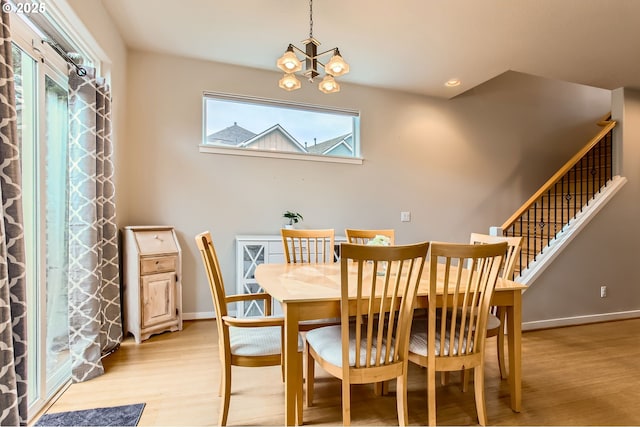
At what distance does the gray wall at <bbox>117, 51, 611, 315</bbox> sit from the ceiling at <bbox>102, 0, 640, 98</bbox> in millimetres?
406

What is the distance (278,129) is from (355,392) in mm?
2802

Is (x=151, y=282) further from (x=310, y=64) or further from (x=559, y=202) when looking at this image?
(x=559, y=202)

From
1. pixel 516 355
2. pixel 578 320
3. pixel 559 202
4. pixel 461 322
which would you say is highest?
pixel 559 202

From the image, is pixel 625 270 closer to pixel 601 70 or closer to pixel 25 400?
pixel 601 70

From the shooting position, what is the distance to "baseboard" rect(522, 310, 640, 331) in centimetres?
329

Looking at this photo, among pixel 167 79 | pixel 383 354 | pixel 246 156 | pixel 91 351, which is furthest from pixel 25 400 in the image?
pixel 167 79

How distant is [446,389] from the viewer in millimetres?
2107

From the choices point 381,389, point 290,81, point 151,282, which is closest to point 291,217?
point 151,282

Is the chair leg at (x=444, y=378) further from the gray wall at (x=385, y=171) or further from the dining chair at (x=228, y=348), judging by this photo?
the gray wall at (x=385, y=171)

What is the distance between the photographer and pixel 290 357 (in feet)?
4.95

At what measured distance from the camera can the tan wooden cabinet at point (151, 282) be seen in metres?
2.75

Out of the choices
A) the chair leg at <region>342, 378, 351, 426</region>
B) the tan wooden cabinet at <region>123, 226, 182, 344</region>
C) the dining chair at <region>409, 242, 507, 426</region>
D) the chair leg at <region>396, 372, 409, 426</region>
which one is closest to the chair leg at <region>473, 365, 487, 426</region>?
the dining chair at <region>409, 242, 507, 426</region>

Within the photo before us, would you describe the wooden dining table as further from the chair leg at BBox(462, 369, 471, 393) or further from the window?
the window

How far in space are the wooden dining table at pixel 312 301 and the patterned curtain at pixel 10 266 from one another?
1.05 meters
